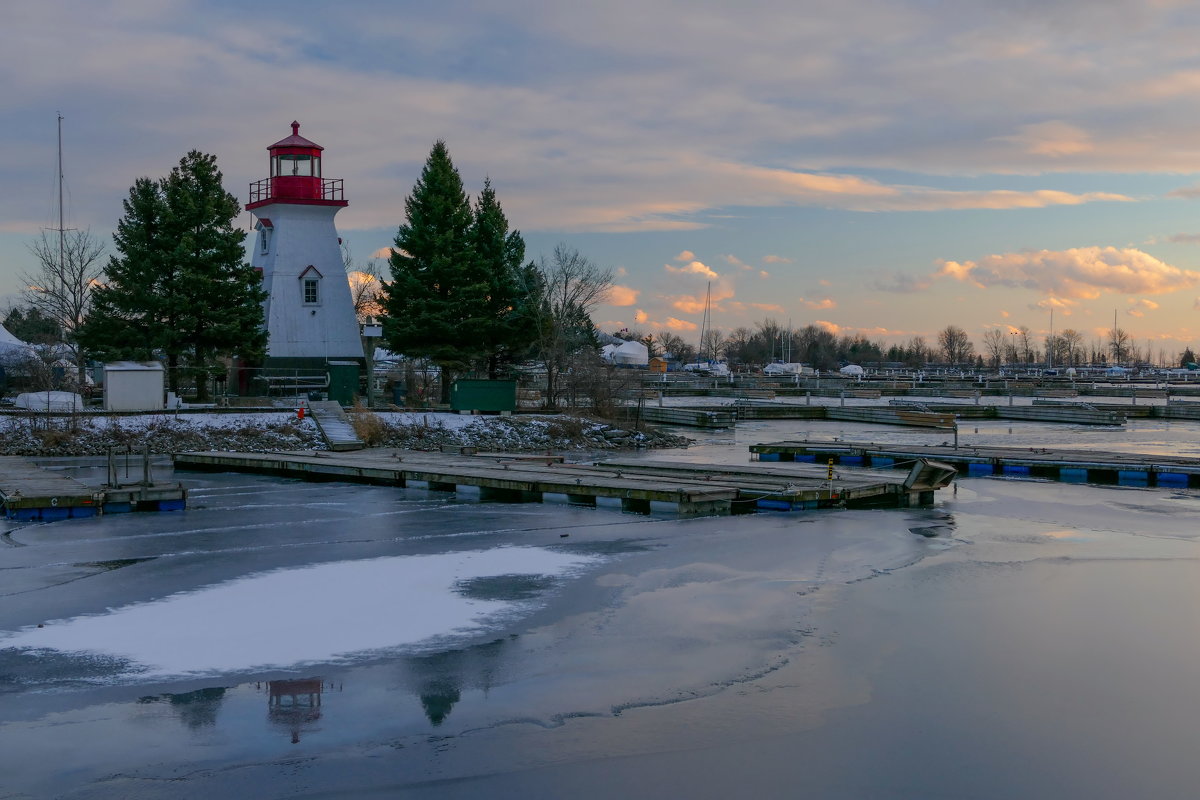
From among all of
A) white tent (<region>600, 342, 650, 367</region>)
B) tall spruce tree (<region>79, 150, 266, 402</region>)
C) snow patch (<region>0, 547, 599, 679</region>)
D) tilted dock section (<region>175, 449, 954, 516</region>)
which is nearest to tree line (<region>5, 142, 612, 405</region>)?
tall spruce tree (<region>79, 150, 266, 402</region>)

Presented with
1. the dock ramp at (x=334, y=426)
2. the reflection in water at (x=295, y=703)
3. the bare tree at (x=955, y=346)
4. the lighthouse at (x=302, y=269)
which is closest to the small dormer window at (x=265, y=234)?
the lighthouse at (x=302, y=269)

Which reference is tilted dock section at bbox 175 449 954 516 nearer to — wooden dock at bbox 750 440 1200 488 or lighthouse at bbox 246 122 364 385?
wooden dock at bbox 750 440 1200 488

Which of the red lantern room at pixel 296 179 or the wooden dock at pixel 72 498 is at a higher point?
the red lantern room at pixel 296 179

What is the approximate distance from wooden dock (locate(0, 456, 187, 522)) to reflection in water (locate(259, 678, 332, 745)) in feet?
38.1

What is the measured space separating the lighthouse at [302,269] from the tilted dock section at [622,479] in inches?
601

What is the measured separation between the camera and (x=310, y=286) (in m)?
45.2

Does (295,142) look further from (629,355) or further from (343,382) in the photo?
(629,355)

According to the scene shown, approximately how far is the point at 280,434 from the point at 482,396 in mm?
8118

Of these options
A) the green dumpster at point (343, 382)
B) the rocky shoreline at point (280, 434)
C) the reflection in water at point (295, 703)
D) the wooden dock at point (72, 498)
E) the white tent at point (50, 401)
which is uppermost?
the green dumpster at point (343, 382)

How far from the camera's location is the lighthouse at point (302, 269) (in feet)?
145

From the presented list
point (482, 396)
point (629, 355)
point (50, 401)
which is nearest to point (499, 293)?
point (482, 396)

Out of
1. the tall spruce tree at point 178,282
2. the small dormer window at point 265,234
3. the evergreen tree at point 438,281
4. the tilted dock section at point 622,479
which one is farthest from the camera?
the small dormer window at point 265,234

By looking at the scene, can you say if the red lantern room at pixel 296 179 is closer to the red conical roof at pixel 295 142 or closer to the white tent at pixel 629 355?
the red conical roof at pixel 295 142

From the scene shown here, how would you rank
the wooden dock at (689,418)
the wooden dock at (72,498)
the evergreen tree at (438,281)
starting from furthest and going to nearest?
the wooden dock at (689,418), the evergreen tree at (438,281), the wooden dock at (72,498)
